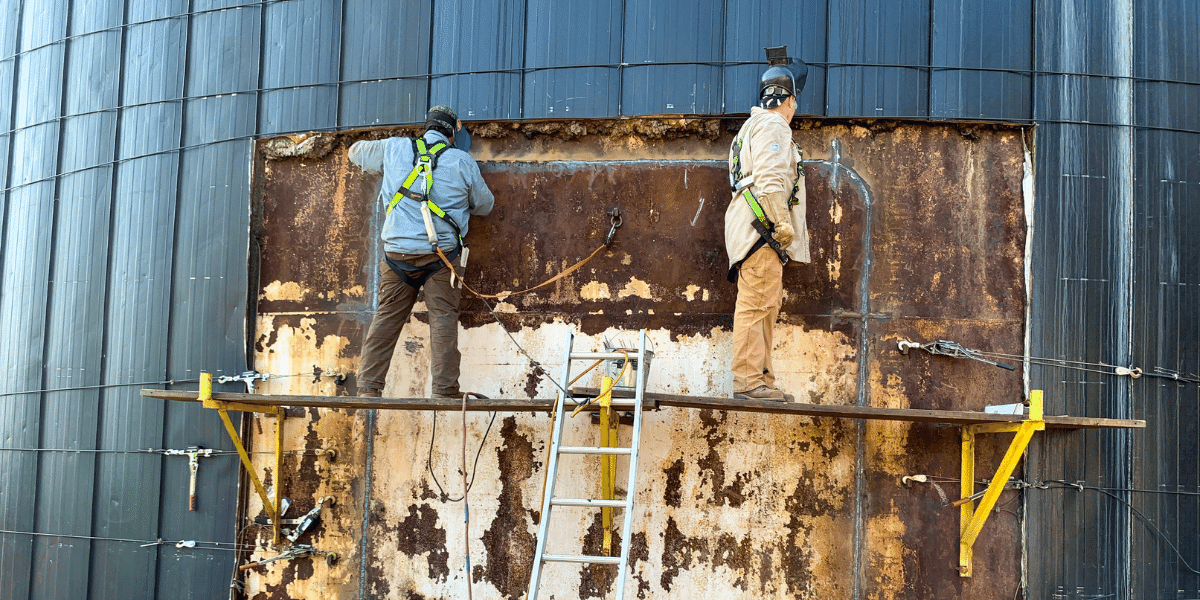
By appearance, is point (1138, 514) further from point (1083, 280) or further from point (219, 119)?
point (219, 119)

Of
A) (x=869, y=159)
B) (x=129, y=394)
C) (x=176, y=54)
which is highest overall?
(x=176, y=54)

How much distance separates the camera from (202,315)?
6.12 meters

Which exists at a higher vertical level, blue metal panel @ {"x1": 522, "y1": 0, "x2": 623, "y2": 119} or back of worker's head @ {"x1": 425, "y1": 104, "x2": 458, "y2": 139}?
blue metal panel @ {"x1": 522, "y1": 0, "x2": 623, "y2": 119}

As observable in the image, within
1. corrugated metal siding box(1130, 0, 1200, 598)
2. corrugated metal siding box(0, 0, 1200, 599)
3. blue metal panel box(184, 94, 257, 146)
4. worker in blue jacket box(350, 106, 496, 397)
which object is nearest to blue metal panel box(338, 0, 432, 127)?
corrugated metal siding box(0, 0, 1200, 599)

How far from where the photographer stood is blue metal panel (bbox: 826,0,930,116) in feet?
18.2

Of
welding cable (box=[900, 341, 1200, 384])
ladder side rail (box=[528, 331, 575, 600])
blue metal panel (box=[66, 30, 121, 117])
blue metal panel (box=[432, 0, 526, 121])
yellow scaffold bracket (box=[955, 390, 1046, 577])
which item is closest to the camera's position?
ladder side rail (box=[528, 331, 575, 600])

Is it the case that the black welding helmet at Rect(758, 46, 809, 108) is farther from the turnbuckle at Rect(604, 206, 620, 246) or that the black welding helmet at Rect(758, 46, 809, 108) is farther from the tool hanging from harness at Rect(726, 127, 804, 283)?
the turnbuckle at Rect(604, 206, 620, 246)

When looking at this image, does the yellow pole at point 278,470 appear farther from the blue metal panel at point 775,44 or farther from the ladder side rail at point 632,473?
the blue metal panel at point 775,44

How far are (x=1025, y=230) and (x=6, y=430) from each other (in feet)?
24.5

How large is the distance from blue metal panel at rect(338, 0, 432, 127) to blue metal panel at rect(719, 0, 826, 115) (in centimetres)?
202

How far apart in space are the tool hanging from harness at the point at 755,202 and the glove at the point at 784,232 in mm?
27

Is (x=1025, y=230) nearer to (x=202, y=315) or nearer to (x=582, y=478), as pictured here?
(x=582, y=478)

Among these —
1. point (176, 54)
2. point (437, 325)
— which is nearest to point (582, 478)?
point (437, 325)

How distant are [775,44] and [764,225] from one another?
4.17 feet
